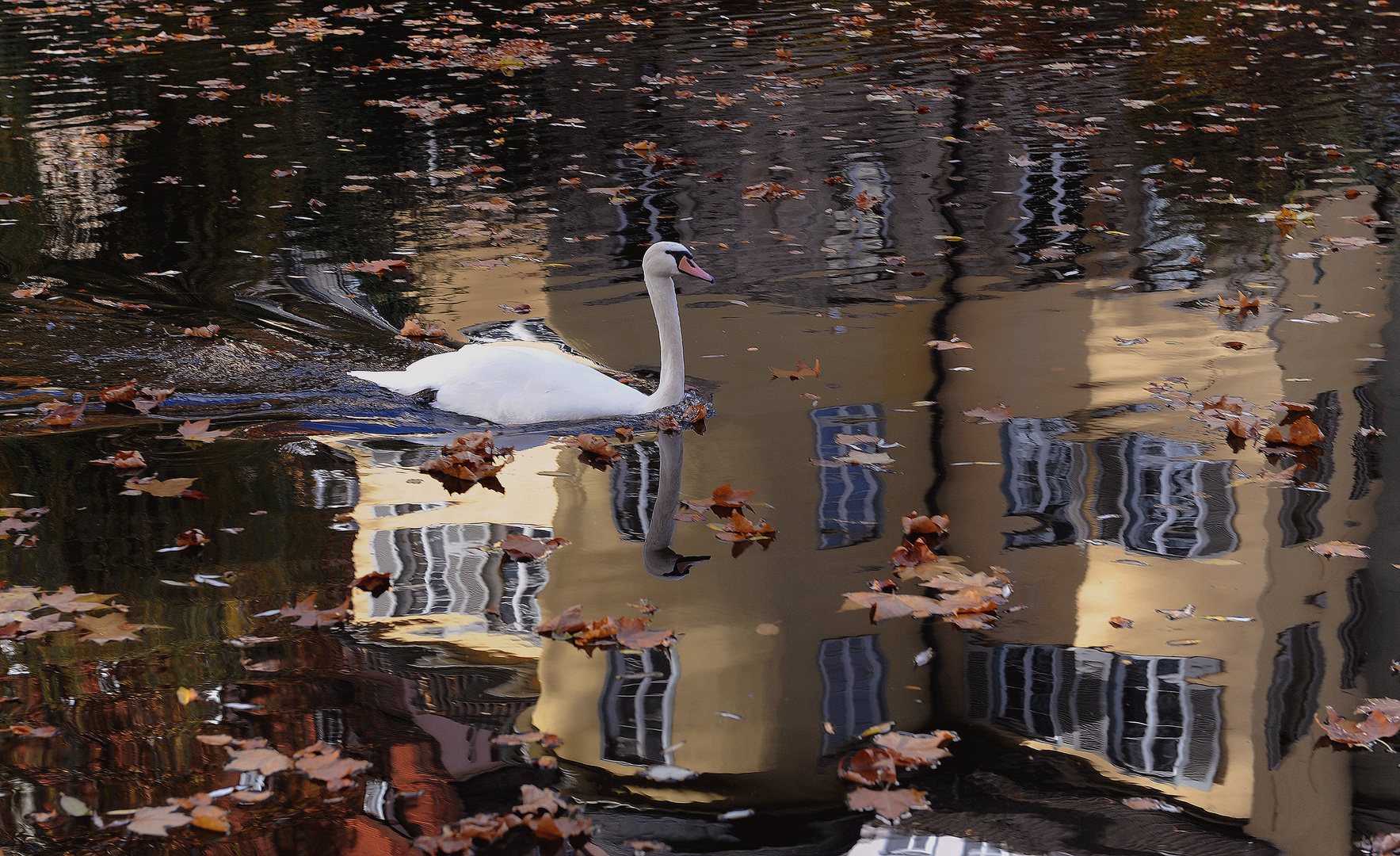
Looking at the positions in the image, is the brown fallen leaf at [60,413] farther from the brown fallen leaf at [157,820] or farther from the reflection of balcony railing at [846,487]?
the reflection of balcony railing at [846,487]

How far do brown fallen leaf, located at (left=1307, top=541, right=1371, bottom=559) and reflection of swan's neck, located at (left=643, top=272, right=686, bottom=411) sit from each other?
294 centimetres

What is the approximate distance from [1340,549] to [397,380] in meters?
4.48

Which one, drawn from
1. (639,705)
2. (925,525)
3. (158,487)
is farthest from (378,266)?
(639,705)

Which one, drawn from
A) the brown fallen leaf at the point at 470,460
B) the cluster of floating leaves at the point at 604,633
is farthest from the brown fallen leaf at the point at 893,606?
→ the brown fallen leaf at the point at 470,460

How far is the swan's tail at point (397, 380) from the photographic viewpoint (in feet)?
20.7

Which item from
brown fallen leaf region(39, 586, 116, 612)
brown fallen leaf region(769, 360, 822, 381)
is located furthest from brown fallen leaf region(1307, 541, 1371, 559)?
brown fallen leaf region(39, 586, 116, 612)

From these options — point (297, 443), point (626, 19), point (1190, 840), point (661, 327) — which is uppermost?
point (626, 19)

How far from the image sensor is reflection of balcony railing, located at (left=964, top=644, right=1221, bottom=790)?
381 cm

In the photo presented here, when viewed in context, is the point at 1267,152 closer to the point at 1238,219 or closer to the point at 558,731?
the point at 1238,219

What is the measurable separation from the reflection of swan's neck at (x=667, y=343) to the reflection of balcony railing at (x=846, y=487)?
767mm

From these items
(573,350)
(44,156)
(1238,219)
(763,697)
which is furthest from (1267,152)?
(44,156)

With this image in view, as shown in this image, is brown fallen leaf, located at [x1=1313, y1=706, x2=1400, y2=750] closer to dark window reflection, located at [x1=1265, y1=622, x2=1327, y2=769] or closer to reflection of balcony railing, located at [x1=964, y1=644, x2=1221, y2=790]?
dark window reflection, located at [x1=1265, y1=622, x2=1327, y2=769]

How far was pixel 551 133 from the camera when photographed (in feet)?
41.3

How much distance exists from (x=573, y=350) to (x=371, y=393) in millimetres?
1348
